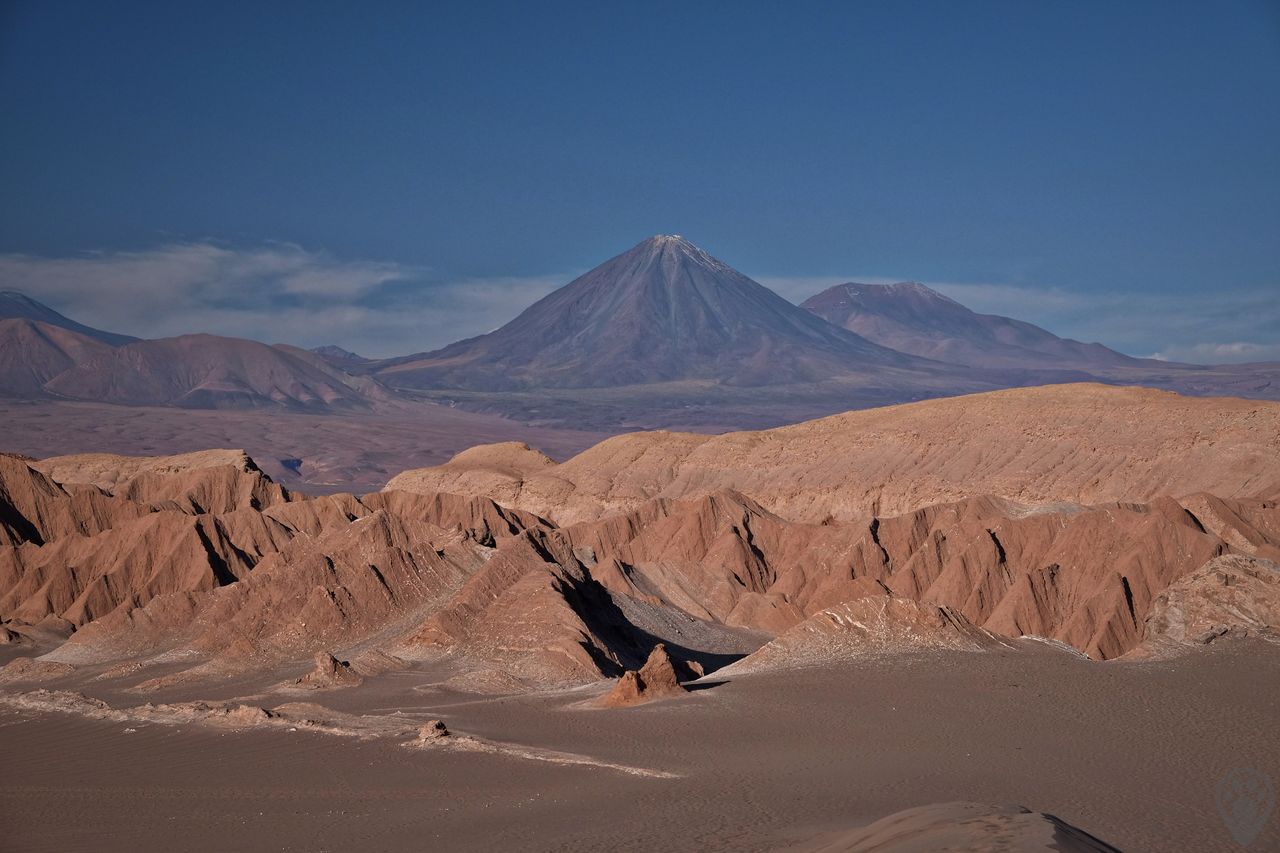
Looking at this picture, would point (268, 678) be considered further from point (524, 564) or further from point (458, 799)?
point (458, 799)

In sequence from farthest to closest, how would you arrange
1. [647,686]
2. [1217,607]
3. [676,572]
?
[676,572] < [1217,607] < [647,686]

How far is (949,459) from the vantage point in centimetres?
9150

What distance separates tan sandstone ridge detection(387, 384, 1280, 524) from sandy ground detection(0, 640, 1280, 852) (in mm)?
45129

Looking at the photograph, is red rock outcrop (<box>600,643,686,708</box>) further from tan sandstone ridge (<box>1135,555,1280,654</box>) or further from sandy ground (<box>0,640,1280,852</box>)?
A: tan sandstone ridge (<box>1135,555,1280,654</box>)

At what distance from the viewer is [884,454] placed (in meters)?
94.9

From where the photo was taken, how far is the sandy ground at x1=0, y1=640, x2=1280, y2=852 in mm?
24703

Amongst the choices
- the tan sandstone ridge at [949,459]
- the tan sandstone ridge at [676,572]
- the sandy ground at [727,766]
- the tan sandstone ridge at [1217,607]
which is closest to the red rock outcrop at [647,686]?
the sandy ground at [727,766]

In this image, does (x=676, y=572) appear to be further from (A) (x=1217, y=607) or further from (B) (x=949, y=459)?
(A) (x=1217, y=607)

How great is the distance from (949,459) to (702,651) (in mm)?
38520

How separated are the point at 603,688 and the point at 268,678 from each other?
13.6 meters

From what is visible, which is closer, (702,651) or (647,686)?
(647,686)

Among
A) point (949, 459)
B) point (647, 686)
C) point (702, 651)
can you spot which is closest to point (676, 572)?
point (702, 651)

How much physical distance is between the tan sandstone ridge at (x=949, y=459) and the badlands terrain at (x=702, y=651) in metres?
0.30

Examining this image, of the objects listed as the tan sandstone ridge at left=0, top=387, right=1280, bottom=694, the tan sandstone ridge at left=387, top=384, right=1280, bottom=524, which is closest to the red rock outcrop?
the tan sandstone ridge at left=0, top=387, right=1280, bottom=694
